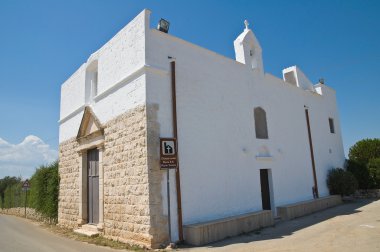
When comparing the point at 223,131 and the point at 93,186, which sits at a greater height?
the point at 223,131

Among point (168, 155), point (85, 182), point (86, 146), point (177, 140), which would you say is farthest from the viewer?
point (85, 182)

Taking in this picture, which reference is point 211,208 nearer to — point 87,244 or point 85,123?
point 87,244

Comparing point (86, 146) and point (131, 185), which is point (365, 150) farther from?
point (86, 146)

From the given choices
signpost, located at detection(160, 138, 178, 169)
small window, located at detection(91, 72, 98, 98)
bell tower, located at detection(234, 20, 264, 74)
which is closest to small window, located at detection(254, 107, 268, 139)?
bell tower, located at detection(234, 20, 264, 74)

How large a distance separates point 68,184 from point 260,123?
8584mm

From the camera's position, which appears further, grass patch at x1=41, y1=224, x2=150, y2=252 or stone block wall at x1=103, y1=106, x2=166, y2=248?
grass patch at x1=41, y1=224, x2=150, y2=252

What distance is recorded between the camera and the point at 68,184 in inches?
497

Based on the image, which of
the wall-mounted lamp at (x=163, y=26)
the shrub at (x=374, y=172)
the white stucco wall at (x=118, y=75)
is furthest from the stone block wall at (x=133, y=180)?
the shrub at (x=374, y=172)

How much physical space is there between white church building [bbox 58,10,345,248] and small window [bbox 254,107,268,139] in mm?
45

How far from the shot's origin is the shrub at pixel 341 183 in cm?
1631

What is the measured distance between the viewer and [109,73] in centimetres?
1038

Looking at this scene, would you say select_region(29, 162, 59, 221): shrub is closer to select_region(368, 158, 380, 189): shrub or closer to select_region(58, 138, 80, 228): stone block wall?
select_region(58, 138, 80, 228): stone block wall

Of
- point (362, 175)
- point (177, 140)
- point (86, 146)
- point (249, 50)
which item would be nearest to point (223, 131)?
point (177, 140)

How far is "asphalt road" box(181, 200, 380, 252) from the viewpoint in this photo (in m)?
6.93
